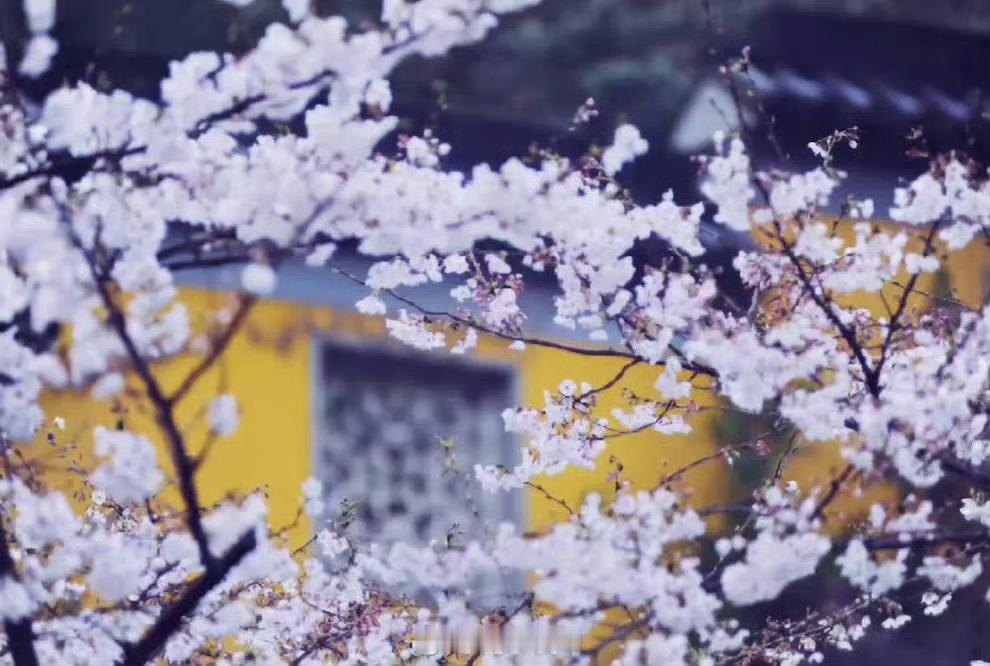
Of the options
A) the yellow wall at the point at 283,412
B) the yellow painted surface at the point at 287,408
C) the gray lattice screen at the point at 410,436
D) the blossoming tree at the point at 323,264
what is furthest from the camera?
the gray lattice screen at the point at 410,436

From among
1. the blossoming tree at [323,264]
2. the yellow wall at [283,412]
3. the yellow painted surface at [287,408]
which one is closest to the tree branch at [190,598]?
the blossoming tree at [323,264]

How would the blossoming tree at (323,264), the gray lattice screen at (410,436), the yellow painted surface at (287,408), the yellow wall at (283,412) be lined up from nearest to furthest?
the blossoming tree at (323,264)
the yellow painted surface at (287,408)
the yellow wall at (283,412)
the gray lattice screen at (410,436)

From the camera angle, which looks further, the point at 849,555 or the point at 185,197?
the point at 185,197

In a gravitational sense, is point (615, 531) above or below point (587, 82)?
below

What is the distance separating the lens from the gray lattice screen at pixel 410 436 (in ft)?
22.6

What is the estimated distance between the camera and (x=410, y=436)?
7098 millimetres

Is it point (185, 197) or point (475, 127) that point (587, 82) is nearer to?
point (475, 127)

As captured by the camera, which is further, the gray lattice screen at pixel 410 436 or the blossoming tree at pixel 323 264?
the gray lattice screen at pixel 410 436

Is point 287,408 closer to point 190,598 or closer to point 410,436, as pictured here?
point 410,436

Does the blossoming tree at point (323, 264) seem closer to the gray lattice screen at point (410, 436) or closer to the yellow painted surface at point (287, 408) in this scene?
the yellow painted surface at point (287, 408)

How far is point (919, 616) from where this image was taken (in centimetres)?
793

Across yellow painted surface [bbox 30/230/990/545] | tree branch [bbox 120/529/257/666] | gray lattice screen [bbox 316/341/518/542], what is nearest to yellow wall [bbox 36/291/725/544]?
yellow painted surface [bbox 30/230/990/545]

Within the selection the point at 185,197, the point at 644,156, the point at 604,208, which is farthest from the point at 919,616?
the point at 185,197

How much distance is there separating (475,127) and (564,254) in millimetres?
3675
